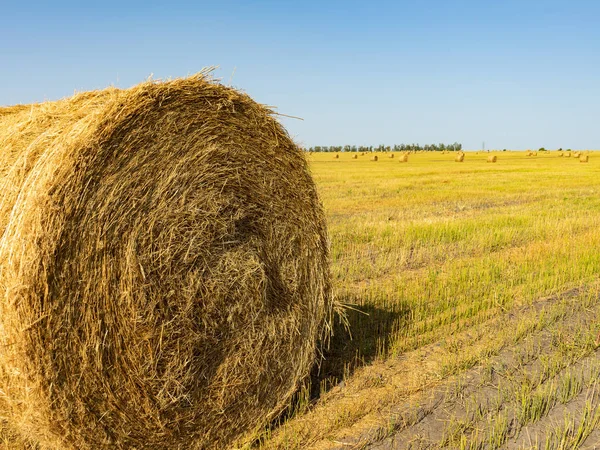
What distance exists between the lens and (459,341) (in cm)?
590

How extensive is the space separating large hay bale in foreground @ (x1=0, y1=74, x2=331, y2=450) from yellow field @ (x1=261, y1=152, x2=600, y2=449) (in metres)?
0.65

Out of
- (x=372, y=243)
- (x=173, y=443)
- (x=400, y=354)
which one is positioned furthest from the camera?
(x=372, y=243)

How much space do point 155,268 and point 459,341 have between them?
11.4ft

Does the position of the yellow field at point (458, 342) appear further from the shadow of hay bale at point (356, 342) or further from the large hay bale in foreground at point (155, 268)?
the large hay bale in foreground at point (155, 268)

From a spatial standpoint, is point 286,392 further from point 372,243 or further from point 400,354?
A: point 372,243

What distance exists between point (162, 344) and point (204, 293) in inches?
18.5

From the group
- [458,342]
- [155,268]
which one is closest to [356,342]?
[458,342]

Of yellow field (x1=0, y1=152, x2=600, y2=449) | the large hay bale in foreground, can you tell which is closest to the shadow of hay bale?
yellow field (x1=0, y1=152, x2=600, y2=449)

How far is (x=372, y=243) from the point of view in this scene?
33.9ft

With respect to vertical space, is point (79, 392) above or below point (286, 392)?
above

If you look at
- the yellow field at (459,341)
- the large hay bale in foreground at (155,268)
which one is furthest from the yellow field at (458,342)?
the large hay bale in foreground at (155,268)

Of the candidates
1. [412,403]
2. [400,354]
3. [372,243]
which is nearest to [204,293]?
[412,403]

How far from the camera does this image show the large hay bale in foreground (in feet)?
10.9

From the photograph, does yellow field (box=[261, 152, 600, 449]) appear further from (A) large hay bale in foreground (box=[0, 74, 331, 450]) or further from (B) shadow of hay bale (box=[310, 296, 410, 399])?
(A) large hay bale in foreground (box=[0, 74, 331, 450])
